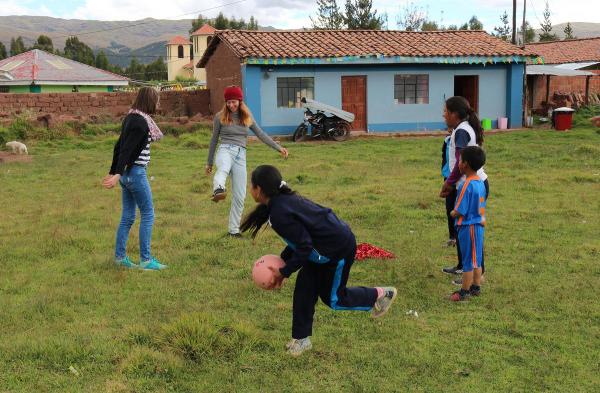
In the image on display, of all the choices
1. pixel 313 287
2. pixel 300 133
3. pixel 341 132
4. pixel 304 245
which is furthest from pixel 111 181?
pixel 341 132

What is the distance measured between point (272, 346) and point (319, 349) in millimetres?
317

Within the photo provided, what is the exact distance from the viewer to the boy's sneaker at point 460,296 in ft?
18.6

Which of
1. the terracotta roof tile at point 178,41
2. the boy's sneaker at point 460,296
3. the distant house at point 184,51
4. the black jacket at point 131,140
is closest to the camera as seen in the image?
the boy's sneaker at point 460,296

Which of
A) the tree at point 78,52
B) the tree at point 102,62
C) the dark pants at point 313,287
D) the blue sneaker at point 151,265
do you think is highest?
the tree at point 78,52

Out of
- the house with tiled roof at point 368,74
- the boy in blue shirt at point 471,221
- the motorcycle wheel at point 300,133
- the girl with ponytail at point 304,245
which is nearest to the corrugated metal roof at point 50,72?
the house with tiled roof at point 368,74

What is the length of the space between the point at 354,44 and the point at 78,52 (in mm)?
76390

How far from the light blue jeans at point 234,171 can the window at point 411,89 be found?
61.1 feet

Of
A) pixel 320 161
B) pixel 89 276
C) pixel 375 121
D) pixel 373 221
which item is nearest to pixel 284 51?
pixel 375 121

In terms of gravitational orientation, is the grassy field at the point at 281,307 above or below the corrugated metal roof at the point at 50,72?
below

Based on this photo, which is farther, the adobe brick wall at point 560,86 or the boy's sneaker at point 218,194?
the adobe brick wall at point 560,86

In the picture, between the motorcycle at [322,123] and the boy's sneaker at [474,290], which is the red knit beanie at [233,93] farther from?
the motorcycle at [322,123]

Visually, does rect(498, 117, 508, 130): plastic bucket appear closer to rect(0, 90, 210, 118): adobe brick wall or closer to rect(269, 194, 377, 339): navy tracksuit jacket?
rect(0, 90, 210, 118): adobe brick wall

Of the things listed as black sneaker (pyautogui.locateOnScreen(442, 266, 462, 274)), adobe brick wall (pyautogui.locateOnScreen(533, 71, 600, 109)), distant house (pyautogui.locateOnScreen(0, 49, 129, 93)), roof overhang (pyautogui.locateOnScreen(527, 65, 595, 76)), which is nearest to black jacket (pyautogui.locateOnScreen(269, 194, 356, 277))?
black sneaker (pyautogui.locateOnScreen(442, 266, 462, 274))

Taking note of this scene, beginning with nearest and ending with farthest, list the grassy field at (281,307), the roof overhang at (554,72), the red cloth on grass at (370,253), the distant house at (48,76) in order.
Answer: the grassy field at (281,307) < the red cloth on grass at (370,253) < the roof overhang at (554,72) < the distant house at (48,76)
